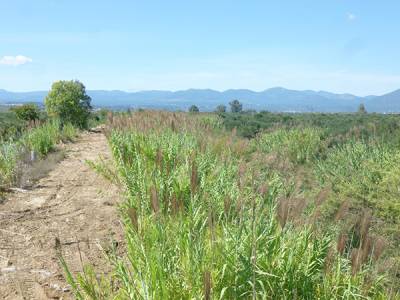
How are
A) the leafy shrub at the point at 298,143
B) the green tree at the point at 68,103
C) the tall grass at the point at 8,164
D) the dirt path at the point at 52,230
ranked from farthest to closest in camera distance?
the green tree at the point at 68,103
the leafy shrub at the point at 298,143
the tall grass at the point at 8,164
the dirt path at the point at 52,230

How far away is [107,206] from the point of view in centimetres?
484

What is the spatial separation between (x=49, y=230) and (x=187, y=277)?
2.19m

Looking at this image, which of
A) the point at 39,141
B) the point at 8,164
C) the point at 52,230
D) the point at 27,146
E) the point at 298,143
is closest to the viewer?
the point at 52,230

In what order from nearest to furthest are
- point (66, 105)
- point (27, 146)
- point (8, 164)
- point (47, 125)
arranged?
point (8, 164) < point (27, 146) < point (47, 125) < point (66, 105)

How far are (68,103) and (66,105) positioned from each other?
0.33ft

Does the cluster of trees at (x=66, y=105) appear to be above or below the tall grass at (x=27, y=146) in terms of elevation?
above

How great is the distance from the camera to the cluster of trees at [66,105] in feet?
51.6

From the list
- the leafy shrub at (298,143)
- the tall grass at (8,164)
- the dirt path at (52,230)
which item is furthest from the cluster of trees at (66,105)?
the dirt path at (52,230)

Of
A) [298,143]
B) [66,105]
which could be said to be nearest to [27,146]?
[66,105]

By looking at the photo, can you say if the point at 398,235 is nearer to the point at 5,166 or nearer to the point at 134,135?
the point at 134,135

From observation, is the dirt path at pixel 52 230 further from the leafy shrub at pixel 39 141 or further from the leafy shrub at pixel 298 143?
the leafy shrub at pixel 298 143

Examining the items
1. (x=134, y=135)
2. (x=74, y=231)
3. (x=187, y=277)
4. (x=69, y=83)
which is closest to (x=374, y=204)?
(x=134, y=135)

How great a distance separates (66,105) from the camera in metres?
15.7

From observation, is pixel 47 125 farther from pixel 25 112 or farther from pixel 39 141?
pixel 25 112
